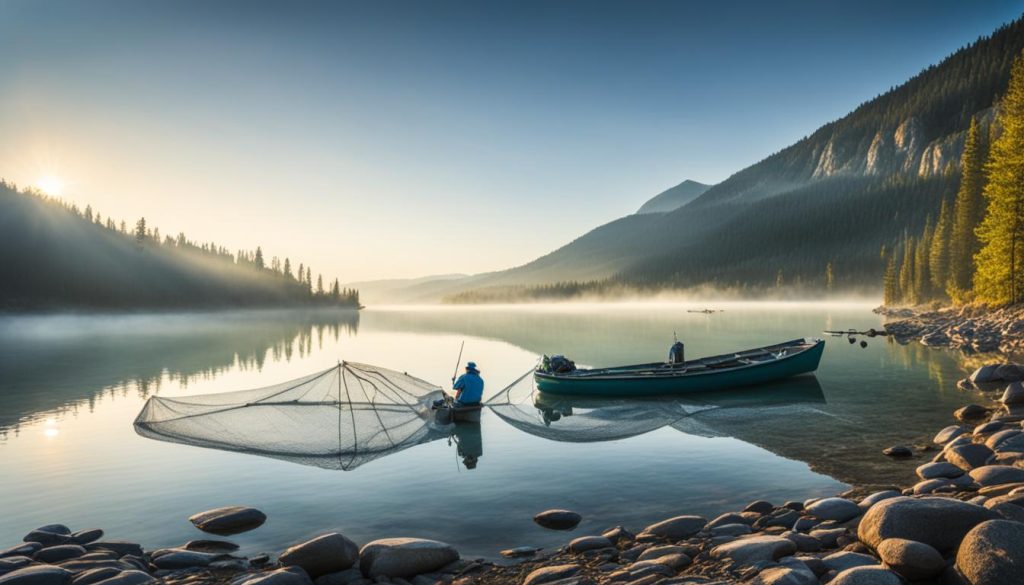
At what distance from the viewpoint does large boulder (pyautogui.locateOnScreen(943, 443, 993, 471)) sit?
510 inches

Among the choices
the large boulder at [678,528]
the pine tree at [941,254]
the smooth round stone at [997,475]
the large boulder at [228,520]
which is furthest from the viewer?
the pine tree at [941,254]

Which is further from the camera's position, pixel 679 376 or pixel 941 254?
pixel 941 254

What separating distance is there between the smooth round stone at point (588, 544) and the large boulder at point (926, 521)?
13.0 feet

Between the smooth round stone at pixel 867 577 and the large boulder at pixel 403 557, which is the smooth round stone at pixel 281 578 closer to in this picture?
the large boulder at pixel 403 557

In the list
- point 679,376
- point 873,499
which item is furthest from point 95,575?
point 679,376

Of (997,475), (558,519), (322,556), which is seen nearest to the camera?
(322,556)

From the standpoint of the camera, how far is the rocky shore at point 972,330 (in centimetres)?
4059

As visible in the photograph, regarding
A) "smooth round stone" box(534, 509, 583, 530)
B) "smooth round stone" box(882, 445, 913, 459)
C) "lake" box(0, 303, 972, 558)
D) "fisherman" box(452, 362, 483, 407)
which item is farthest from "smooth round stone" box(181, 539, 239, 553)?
"smooth round stone" box(882, 445, 913, 459)

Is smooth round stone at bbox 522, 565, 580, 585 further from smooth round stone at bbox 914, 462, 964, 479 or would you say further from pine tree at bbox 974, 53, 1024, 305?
pine tree at bbox 974, 53, 1024, 305

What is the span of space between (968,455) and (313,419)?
710 inches

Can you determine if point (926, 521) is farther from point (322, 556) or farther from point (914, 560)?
point (322, 556)

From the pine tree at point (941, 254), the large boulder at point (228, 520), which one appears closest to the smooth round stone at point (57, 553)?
the large boulder at point (228, 520)

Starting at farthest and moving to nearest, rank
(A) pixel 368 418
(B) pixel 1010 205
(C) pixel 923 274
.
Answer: (C) pixel 923 274
(B) pixel 1010 205
(A) pixel 368 418

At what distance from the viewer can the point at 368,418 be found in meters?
18.9
